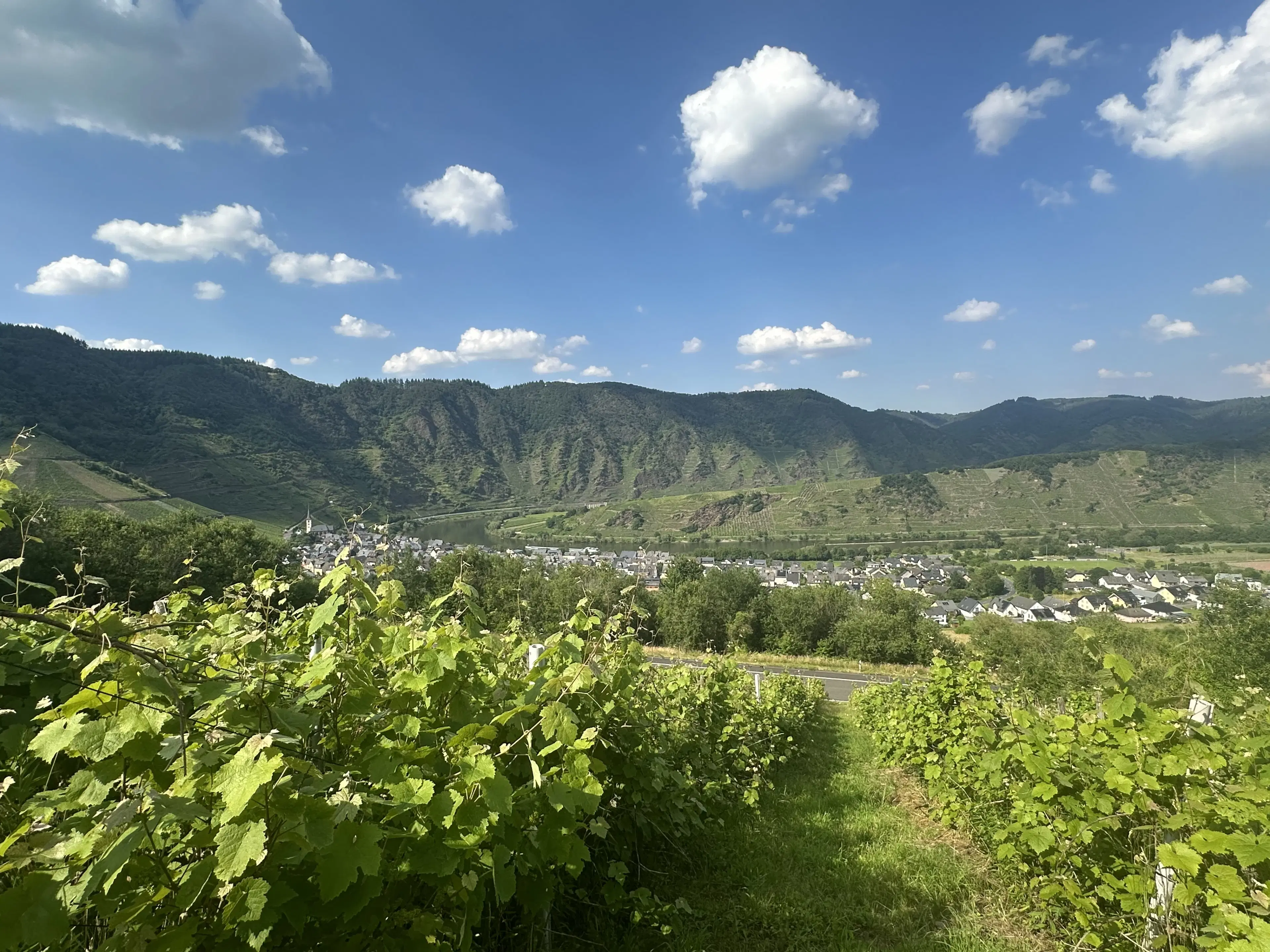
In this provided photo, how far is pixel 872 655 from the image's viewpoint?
4028 centimetres

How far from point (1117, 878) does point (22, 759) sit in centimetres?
492

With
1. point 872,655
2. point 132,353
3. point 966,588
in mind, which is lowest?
point 966,588

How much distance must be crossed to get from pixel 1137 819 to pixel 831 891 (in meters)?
2.02

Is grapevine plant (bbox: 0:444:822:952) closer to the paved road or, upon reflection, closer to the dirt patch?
the paved road

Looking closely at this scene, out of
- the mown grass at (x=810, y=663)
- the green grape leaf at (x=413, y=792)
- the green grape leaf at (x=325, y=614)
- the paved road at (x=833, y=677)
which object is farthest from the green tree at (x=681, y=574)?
the green grape leaf at (x=413, y=792)

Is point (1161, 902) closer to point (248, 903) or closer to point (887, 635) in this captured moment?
point (248, 903)

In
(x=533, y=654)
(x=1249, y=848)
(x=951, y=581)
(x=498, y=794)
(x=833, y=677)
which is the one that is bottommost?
(x=951, y=581)

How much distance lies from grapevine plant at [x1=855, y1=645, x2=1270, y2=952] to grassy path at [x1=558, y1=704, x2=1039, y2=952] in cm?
48

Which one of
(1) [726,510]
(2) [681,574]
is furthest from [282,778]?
(1) [726,510]

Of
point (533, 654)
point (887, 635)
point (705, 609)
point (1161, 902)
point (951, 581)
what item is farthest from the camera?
point (951, 581)

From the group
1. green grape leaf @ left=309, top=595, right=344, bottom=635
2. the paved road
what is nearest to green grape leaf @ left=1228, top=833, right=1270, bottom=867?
green grape leaf @ left=309, top=595, right=344, bottom=635

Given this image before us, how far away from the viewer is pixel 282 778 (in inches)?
47.7

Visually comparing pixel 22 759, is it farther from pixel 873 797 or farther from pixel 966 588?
pixel 966 588

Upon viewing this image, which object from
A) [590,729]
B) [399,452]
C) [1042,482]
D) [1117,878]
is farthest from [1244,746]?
[399,452]
